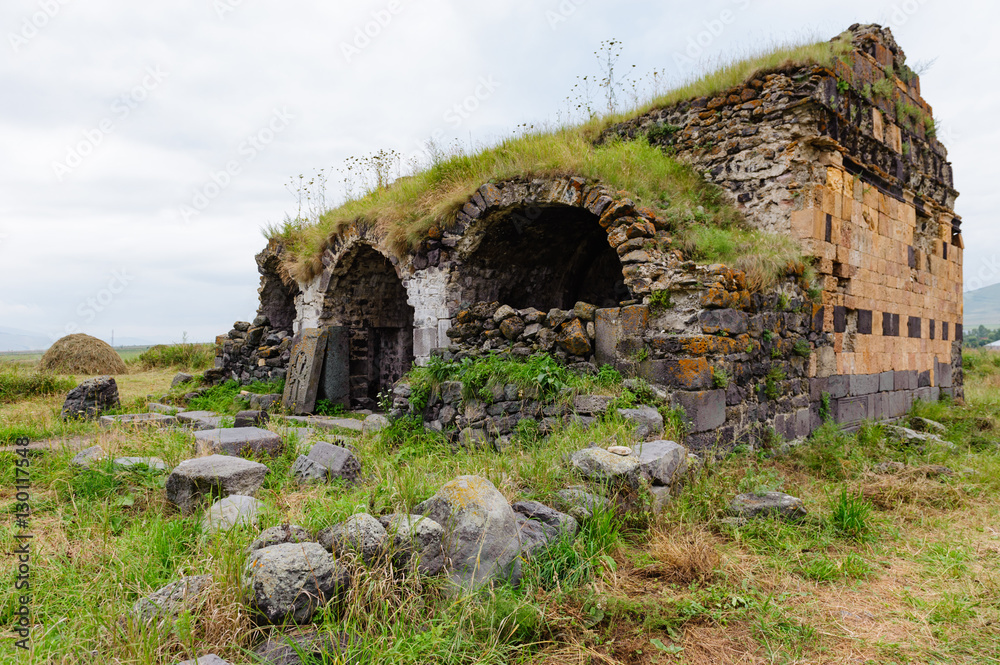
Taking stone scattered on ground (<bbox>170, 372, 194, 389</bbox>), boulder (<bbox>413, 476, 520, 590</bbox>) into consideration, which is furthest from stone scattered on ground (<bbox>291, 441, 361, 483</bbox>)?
stone scattered on ground (<bbox>170, 372, 194, 389</bbox>)

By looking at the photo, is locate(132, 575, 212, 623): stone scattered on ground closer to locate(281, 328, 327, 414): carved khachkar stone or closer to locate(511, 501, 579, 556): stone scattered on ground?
locate(511, 501, 579, 556): stone scattered on ground

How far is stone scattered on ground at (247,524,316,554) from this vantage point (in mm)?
2666

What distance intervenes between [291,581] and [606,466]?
2071mm

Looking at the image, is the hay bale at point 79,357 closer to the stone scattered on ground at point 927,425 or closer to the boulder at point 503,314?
the boulder at point 503,314

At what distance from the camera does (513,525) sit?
3.01m

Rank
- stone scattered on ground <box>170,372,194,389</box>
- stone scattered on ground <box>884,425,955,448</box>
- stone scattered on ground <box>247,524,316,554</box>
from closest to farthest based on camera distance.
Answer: stone scattered on ground <box>247,524,316,554</box> → stone scattered on ground <box>884,425,955,448</box> → stone scattered on ground <box>170,372,194,389</box>

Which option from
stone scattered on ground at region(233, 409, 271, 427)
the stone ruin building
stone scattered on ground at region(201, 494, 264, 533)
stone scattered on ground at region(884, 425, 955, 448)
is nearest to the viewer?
stone scattered on ground at region(201, 494, 264, 533)

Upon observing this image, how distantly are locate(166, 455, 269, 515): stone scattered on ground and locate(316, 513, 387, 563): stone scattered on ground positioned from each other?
1.42 m

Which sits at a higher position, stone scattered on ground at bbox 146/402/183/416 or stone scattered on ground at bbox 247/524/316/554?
stone scattered on ground at bbox 247/524/316/554

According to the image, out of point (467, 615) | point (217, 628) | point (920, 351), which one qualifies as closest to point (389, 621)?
point (467, 615)

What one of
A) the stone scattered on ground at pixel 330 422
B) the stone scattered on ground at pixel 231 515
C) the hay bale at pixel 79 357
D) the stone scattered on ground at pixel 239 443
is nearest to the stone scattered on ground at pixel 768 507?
the stone scattered on ground at pixel 231 515

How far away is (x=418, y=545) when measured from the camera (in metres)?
2.77

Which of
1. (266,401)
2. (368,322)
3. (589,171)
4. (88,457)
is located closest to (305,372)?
(266,401)

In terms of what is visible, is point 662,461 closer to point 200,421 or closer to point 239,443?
point 239,443
